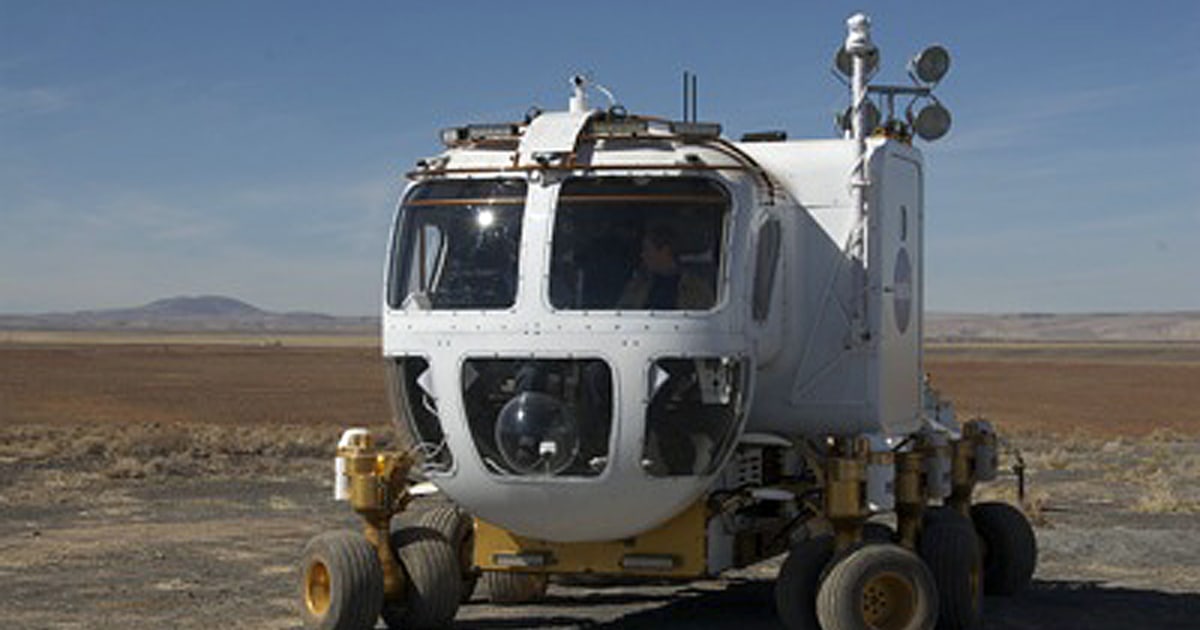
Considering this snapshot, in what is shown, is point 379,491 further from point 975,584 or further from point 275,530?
point 275,530

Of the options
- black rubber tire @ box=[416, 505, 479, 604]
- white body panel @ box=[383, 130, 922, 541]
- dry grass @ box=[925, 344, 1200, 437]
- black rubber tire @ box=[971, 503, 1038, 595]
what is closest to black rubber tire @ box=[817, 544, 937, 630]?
white body panel @ box=[383, 130, 922, 541]

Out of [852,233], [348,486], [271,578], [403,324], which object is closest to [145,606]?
[271,578]

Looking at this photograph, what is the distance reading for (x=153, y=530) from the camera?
58.2 ft

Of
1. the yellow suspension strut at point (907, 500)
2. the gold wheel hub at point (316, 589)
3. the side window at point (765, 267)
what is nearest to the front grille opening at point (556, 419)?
the side window at point (765, 267)

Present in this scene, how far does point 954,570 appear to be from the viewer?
10.7m

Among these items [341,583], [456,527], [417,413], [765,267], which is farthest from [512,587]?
[765,267]

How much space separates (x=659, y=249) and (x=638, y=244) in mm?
123

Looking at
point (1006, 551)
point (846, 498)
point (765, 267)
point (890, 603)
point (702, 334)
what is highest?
point (765, 267)

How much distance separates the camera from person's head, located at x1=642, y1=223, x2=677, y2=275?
9367mm

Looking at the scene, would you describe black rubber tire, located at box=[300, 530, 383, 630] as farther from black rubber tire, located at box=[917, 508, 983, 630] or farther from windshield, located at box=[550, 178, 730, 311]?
black rubber tire, located at box=[917, 508, 983, 630]

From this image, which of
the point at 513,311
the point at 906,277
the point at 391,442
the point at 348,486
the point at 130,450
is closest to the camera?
the point at 513,311

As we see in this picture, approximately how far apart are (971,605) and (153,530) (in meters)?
10.1

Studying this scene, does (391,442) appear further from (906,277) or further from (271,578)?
(906,277)

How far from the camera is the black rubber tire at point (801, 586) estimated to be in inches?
376
